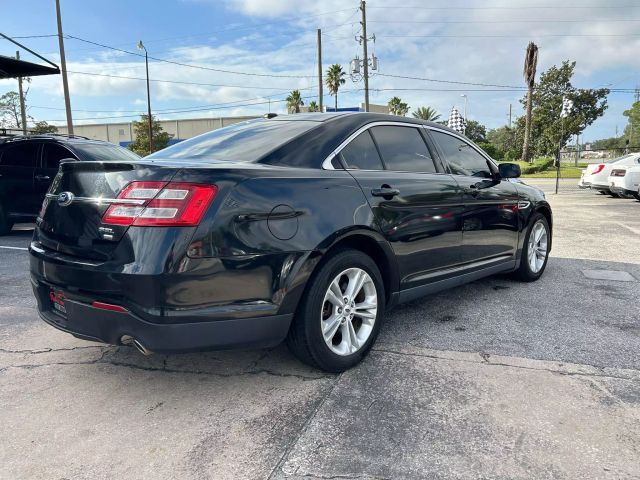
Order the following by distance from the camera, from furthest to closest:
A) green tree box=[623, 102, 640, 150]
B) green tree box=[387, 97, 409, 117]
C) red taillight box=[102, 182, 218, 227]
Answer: green tree box=[623, 102, 640, 150] → green tree box=[387, 97, 409, 117] → red taillight box=[102, 182, 218, 227]

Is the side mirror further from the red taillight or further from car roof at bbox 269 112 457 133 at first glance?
the red taillight

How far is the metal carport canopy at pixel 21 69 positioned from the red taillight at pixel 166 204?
10.8 metres

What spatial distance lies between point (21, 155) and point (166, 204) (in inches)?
262

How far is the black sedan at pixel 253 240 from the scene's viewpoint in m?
2.33

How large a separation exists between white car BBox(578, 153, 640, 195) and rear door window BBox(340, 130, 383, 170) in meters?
14.3

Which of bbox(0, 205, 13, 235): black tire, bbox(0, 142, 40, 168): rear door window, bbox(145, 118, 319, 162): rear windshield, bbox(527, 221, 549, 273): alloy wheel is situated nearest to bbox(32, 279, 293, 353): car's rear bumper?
bbox(145, 118, 319, 162): rear windshield

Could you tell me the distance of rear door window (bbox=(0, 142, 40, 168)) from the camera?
754 cm

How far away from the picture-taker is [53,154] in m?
7.41

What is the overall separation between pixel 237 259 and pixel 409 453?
3.85 feet

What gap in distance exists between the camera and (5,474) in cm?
203

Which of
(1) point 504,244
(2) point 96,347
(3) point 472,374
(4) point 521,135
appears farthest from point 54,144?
(4) point 521,135

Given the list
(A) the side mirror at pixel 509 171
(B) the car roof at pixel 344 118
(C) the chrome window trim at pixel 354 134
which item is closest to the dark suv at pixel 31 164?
(B) the car roof at pixel 344 118

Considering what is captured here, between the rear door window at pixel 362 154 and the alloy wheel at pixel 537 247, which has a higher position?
the rear door window at pixel 362 154

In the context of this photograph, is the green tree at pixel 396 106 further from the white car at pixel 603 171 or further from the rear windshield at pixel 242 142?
the rear windshield at pixel 242 142
